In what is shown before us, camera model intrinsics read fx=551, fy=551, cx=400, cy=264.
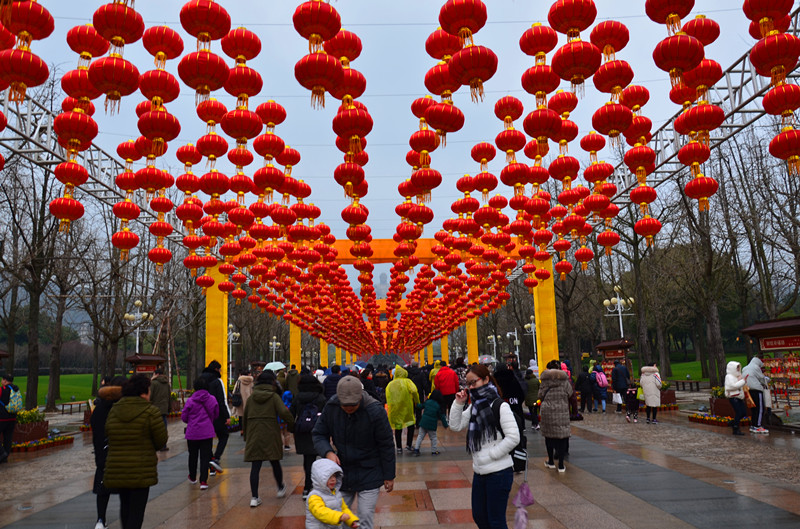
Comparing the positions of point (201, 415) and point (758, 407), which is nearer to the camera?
point (201, 415)

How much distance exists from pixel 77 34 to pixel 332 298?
2046cm

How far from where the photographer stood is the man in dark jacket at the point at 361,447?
4.35m

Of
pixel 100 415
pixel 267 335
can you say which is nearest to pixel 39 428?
pixel 100 415

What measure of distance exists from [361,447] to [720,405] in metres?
13.2

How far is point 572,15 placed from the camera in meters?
6.01

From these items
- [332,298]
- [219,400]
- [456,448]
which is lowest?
[456,448]

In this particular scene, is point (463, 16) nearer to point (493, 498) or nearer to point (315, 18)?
point (315, 18)

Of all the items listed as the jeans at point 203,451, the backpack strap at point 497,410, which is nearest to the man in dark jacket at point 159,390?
the jeans at point 203,451

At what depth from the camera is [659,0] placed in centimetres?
572

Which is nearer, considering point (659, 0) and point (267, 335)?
point (659, 0)

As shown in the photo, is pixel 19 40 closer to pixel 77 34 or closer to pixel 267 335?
pixel 77 34

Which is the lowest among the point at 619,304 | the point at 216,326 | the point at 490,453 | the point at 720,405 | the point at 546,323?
the point at 720,405

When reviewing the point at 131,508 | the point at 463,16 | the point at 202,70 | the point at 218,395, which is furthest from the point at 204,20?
the point at 218,395

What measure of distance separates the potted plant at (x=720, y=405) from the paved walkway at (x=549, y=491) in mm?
2245
